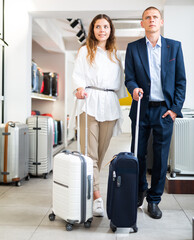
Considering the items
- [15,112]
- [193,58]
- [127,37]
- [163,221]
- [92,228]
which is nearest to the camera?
[92,228]

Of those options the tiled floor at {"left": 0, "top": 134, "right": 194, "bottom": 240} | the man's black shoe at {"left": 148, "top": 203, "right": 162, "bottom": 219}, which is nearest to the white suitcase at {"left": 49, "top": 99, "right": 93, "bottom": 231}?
the tiled floor at {"left": 0, "top": 134, "right": 194, "bottom": 240}

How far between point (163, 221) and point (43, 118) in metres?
2.04

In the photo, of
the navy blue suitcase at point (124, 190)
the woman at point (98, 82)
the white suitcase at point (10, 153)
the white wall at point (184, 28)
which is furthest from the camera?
the white wall at point (184, 28)

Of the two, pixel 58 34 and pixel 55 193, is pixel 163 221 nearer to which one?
pixel 55 193

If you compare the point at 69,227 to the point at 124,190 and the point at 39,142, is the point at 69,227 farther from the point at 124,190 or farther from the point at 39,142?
the point at 39,142

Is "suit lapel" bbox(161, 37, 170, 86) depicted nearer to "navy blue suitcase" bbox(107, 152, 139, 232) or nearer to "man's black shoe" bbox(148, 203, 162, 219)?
"navy blue suitcase" bbox(107, 152, 139, 232)

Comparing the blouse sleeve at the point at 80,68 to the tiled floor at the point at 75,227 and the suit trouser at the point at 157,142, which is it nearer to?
the suit trouser at the point at 157,142

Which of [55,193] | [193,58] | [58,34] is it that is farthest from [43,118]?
[58,34]

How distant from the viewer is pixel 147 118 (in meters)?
2.27

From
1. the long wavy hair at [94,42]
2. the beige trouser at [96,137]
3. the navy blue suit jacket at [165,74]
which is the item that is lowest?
the beige trouser at [96,137]

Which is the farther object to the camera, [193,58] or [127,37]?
[127,37]

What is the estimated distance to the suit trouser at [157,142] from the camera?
2.23 metres

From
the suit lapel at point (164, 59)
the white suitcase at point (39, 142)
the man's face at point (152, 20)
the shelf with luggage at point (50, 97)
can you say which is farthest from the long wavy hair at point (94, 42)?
the shelf with luggage at point (50, 97)

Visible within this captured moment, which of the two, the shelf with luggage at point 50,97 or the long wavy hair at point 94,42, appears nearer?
the long wavy hair at point 94,42
